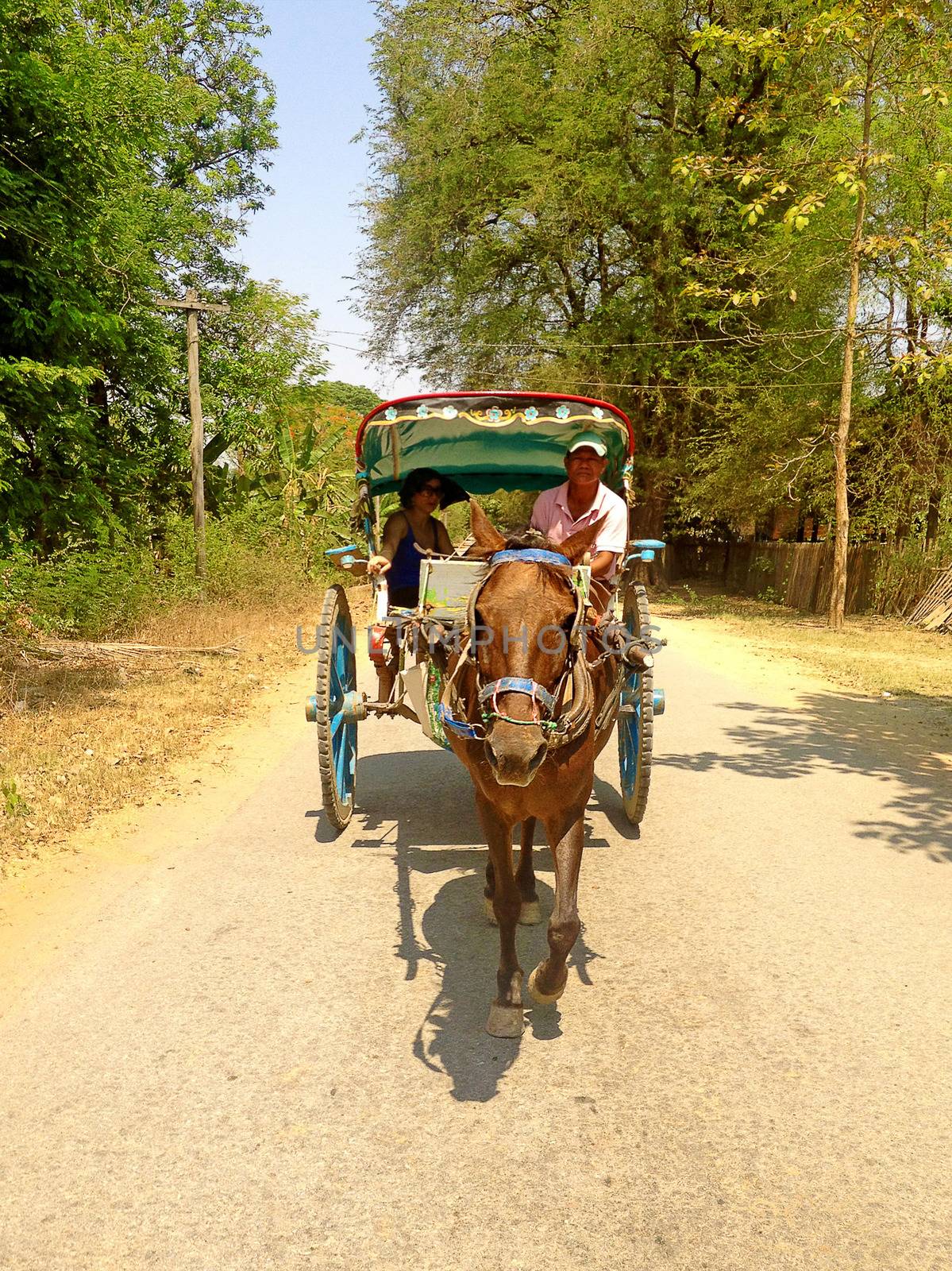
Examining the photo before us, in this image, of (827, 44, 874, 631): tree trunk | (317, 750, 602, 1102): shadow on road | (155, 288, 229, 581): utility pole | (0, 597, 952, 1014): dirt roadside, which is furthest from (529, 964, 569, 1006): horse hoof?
(827, 44, 874, 631): tree trunk

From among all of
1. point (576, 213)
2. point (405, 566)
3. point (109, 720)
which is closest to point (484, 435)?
point (405, 566)

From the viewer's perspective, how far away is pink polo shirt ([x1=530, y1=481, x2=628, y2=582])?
4.99m

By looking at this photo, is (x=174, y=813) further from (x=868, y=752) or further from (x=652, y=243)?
(x=652, y=243)

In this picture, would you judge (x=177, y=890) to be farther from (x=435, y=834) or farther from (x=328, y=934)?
(x=435, y=834)

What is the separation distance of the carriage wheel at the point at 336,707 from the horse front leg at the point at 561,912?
6.63 feet

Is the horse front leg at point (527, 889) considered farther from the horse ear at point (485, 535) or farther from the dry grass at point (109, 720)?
the dry grass at point (109, 720)

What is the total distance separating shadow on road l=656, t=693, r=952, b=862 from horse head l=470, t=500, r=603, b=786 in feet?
11.7

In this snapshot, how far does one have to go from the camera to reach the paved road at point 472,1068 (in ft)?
8.36

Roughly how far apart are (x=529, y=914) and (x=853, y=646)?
13.3m

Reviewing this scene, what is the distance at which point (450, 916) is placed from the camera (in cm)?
461

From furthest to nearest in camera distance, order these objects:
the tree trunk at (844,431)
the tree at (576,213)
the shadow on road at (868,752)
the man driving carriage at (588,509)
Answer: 1. the tree at (576,213)
2. the tree trunk at (844,431)
3. the shadow on road at (868,752)
4. the man driving carriage at (588,509)

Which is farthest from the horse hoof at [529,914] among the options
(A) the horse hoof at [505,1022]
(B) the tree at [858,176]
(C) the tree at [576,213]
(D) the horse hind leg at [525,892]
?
(C) the tree at [576,213]

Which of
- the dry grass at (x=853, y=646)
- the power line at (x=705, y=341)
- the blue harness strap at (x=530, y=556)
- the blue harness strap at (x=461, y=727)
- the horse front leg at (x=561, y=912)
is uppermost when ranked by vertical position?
the power line at (x=705, y=341)

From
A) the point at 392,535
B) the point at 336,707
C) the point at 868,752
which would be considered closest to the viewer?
the point at 336,707
